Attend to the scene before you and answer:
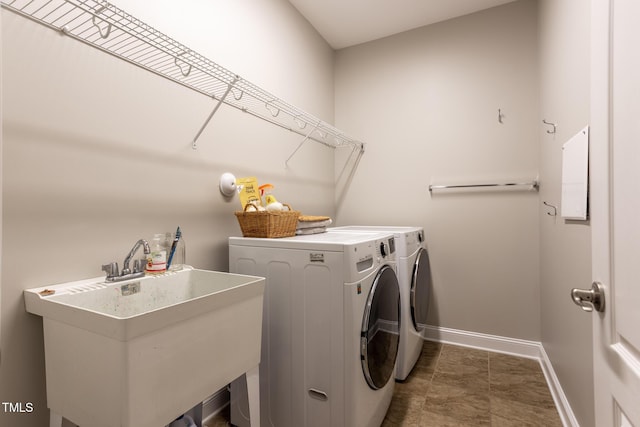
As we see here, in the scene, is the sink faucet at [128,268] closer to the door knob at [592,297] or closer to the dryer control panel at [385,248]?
the dryer control panel at [385,248]

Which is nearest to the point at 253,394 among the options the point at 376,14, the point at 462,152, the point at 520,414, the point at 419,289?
the point at 419,289

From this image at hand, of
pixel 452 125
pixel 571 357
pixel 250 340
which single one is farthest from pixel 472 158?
pixel 250 340

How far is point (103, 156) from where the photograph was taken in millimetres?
1224

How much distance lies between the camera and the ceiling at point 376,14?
239cm

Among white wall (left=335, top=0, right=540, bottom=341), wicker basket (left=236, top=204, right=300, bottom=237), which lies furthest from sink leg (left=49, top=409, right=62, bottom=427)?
white wall (left=335, top=0, right=540, bottom=341)

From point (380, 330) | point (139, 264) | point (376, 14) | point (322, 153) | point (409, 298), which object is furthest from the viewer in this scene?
point (322, 153)

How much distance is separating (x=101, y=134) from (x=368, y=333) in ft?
4.42

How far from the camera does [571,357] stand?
4.98 ft

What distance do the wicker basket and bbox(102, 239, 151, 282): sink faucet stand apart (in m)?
0.47

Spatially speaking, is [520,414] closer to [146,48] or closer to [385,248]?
[385,248]

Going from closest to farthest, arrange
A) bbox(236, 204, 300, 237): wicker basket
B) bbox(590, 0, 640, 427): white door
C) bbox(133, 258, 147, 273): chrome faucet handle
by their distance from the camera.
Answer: bbox(590, 0, 640, 427): white door, bbox(133, 258, 147, 273): chrome faucet handle, bbox(236, 204, 300, 237): wicker basket

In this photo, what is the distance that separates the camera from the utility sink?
29.8 inches

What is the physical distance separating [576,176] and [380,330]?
111cm

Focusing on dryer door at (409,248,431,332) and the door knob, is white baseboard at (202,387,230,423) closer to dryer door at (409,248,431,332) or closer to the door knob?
dryer door at (409,248,431,332)
